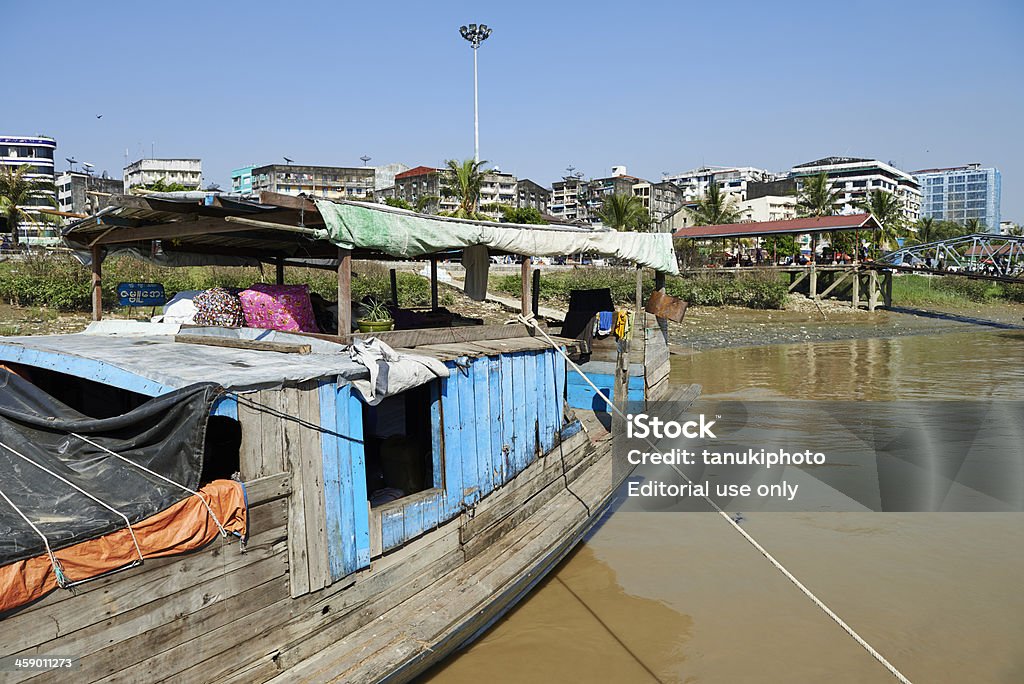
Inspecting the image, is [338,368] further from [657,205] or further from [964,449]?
[657,205]

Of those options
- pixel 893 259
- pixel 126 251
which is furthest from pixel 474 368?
pixel 893 259

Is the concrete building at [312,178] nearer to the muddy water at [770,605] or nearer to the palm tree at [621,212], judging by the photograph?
the palm tree at [621,212]

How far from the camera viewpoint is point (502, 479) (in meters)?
5.75

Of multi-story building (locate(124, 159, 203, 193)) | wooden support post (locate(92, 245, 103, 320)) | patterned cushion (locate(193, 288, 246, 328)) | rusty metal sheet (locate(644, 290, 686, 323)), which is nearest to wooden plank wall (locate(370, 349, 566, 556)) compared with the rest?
patterned cushion (locate(193, 288, 246, 328))

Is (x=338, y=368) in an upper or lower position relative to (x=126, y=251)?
lower

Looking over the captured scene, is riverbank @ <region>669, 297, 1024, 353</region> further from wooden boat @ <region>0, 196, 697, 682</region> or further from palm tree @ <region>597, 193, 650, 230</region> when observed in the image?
wooden boat @ <region>0, 196, 697, 682</region>

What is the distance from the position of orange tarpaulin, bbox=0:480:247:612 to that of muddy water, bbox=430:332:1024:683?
243 centimetres

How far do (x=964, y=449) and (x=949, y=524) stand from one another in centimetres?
353

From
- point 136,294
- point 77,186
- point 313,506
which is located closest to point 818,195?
point 136,294

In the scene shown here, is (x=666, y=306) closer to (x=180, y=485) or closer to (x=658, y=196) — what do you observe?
(x=180, y=485)

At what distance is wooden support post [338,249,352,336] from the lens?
537 cm

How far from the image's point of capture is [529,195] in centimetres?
9081

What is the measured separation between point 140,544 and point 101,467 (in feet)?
2.57

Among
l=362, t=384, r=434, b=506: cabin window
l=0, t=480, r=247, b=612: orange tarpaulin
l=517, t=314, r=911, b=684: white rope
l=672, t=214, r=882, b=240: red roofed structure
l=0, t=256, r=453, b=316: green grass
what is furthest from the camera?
l=672, t=214, r=882, b=240: red roofed structure
